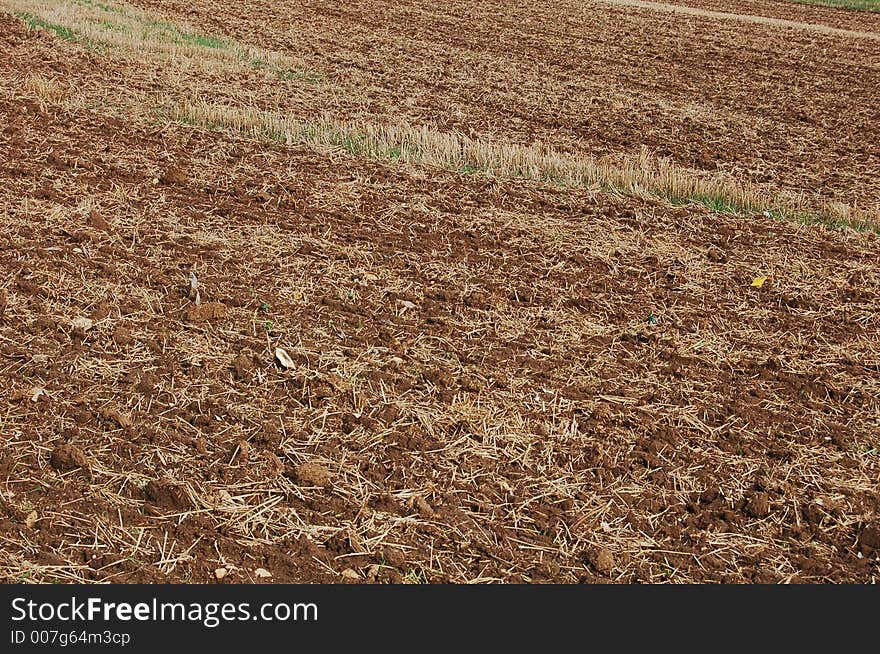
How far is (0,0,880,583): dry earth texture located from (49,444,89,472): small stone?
0.02 metres

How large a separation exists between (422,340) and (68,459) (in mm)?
2184

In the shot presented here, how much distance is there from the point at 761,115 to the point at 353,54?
678 cm

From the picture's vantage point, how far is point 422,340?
5352mm

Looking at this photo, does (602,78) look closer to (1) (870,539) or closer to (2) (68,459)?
(1) (870,539)

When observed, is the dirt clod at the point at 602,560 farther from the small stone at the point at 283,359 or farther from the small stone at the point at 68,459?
the small stone at the point at 68,459

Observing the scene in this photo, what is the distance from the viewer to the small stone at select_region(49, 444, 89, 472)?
399cm

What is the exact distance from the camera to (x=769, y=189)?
872 centimetres

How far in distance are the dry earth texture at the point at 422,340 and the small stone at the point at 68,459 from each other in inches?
0.7

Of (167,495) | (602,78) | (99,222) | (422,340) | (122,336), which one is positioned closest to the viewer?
(167,495)

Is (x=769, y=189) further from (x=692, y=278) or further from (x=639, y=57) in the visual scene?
(x=639, y=57)

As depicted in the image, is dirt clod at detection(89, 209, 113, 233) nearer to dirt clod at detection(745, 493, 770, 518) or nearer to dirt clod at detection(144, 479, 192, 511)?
dirt clod at detection(144, 479, 192, 511)

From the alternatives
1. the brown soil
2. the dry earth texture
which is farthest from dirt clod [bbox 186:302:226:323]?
the brown soil

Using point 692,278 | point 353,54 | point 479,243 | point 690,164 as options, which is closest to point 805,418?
point 692,278

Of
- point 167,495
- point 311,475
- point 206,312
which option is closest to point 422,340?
point 206,312
